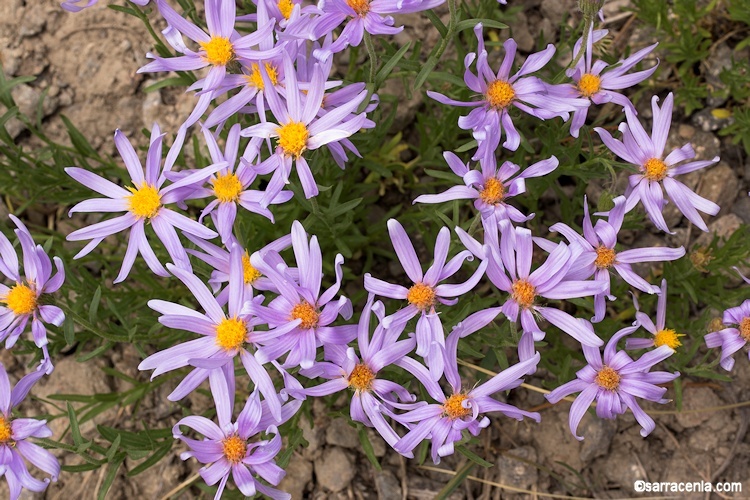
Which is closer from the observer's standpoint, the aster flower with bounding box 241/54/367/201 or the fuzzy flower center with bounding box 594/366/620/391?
the aster flower with bounding box 241/54/367/201

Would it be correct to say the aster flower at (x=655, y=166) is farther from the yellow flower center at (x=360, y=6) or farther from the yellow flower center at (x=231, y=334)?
the yellow flower center at (x=231, y=334)

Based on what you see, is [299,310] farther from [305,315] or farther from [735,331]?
[735,331]

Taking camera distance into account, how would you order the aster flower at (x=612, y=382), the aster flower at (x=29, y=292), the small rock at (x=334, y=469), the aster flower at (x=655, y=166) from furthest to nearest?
the small rock at (x=334, y=469)
the aster flower at (x=655, y=166)
the aster flower at (x=612, y=382)
the aster flower at (x=29, y=292)

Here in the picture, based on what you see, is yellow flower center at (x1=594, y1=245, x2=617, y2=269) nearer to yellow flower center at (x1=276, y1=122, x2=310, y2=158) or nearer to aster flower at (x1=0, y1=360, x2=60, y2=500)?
yellow flower center at (x1=276, y1=122, x2=310, y2=158)

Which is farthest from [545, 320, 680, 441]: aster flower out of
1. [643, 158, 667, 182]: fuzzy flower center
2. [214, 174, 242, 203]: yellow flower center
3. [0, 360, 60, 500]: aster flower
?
[0, 360, 60, 500]: aster flower

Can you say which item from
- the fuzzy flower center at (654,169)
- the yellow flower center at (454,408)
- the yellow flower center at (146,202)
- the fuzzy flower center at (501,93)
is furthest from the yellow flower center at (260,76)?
the fuzzy flower center at (654,169)

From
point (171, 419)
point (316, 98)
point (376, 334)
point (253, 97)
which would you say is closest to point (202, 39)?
point (253, 97)
